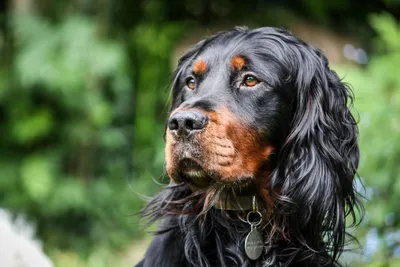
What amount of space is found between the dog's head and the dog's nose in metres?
0.07

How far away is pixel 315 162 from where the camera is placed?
3.68 metres

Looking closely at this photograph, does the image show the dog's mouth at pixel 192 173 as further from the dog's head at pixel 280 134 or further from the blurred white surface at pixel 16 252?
the blurred white surface at pixel 16 252

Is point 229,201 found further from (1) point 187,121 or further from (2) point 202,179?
(1) point 187,121

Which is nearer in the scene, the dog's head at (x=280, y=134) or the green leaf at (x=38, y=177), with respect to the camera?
the dog's head at (x=280, y=134)

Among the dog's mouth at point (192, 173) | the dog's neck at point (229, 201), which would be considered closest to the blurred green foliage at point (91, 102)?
the dog's neck at point (229, 201)

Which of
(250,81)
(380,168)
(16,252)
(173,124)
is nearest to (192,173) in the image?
(173,124)

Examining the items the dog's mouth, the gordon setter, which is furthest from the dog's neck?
the dog's mouth

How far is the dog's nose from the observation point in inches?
134

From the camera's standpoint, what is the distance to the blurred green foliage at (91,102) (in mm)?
7773

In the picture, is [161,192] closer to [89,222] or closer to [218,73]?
[218,73]

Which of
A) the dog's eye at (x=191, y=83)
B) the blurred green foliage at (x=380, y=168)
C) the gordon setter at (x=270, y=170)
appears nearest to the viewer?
the gordon setter at (x=270, y=170)

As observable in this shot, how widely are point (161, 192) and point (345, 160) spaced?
0.97 metres

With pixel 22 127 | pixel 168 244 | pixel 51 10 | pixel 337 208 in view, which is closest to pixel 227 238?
pixel 168 244

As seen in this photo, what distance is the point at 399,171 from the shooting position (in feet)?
16.3
